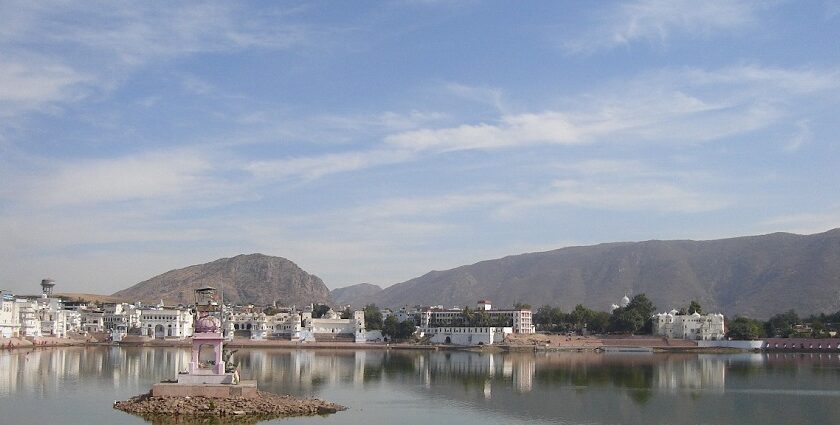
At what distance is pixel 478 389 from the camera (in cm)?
3253

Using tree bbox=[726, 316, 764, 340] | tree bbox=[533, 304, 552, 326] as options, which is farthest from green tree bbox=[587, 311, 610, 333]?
tree bbox=[726, 316, 764, 340]

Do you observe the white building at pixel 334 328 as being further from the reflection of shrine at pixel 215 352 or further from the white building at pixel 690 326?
the reflection of shrine at pixel 215 352

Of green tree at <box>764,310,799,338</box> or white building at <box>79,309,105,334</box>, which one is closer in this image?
green tree at <box>764,310,799,338</box>

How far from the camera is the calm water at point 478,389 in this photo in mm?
24531

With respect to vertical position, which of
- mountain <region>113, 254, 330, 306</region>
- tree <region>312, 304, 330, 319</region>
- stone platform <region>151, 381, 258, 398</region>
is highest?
mountain <region>113, 254, 330, 306</region>

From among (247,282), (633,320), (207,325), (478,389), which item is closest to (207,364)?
(207,325)

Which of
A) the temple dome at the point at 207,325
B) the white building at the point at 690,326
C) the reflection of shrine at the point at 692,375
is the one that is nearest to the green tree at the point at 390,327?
the white building at the point at 690,326

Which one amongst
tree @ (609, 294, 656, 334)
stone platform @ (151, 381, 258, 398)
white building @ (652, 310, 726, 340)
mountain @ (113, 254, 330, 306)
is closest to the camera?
stone platform @ (151, 381, 258, 398)

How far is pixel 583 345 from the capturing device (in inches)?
2640

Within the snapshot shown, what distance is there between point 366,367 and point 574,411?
2018 cm

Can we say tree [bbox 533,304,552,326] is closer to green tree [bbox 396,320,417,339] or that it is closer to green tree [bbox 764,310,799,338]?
green tree [bbox 396,320,417,339]

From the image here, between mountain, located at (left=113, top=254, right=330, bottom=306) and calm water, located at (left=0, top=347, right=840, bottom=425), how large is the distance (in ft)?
320

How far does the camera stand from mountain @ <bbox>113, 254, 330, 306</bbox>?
14588cm

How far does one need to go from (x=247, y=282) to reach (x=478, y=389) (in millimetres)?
126063
